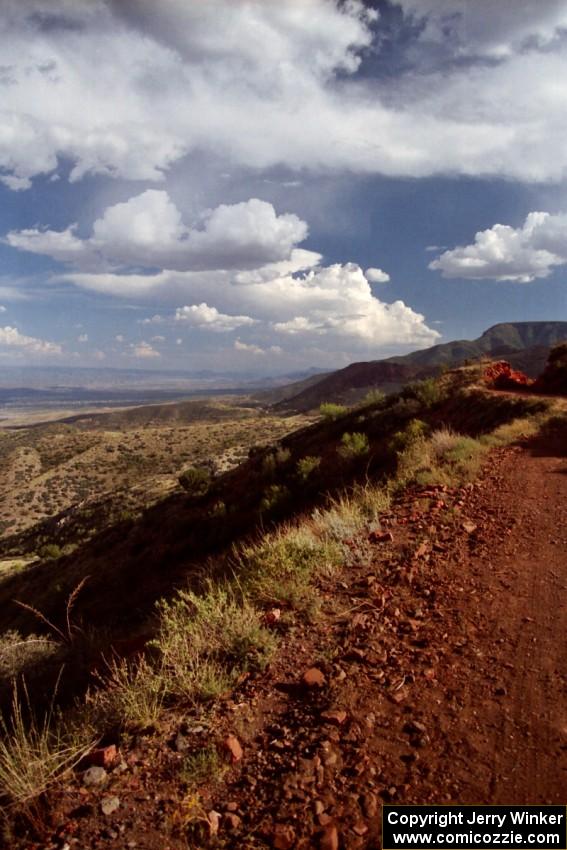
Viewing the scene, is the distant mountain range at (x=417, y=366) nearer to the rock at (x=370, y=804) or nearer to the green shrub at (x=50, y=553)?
the green shrub at (x=50, y=553)

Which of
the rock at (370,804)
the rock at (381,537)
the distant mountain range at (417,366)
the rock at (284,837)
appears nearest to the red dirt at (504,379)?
the rock at (381,537)

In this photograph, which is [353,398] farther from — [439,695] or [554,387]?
[439,695]

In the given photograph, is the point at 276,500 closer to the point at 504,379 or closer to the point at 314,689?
the point at 314,689

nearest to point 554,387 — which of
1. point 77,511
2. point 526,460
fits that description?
point 526,460

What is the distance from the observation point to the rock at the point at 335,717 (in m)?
3.48

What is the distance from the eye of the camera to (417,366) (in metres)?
136

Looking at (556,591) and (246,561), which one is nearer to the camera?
(556,591)

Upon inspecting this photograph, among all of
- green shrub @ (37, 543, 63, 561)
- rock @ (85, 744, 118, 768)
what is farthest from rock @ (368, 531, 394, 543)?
green shrub @ (37, 543, 63, 561)

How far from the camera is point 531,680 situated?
3.77m

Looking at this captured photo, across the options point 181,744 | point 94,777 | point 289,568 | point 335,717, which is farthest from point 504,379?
point 94,777

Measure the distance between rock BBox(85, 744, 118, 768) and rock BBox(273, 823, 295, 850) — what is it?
129 centimetres

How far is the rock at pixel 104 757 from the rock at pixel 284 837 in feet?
4.22

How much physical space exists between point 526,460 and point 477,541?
4.41 meters

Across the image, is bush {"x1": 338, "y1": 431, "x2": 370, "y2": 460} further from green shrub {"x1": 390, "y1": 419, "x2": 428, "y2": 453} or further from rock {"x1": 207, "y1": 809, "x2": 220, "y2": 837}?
rock {"x1": 207, "y1": 809, "x2": 220, "y2": 837}
